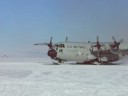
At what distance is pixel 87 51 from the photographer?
46.0 m

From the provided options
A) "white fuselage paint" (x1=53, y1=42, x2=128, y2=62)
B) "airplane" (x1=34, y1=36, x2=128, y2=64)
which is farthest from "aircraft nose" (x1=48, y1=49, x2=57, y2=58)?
"white fuselage paint" (x1=53, y1=42, x2=128, y2=62)

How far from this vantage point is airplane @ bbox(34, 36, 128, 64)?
1774 inches

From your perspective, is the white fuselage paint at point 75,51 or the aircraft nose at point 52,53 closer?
the aircraft nose at point 52,53

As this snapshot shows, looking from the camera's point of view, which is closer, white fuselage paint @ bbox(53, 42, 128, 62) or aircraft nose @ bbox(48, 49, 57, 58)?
aircraft nose @ bbox(48, 49, 57, 58)

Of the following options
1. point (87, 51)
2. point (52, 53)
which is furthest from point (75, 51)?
point (52, 53)

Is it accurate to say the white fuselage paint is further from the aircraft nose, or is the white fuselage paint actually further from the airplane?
the aircraft nose

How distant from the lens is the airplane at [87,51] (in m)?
45.1

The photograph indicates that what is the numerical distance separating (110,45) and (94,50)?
8.82 feet

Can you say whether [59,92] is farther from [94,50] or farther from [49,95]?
[94,50]

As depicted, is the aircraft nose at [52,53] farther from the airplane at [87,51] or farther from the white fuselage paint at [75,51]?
the white fuselage paint at [75,51]

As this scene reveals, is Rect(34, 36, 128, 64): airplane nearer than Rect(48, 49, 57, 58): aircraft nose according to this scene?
No

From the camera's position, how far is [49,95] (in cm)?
1245

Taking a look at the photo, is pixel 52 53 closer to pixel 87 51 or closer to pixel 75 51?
pixel 75 51

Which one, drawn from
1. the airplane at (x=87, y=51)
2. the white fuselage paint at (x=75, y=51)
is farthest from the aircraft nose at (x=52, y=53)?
the white fuselage paint at (x=75, y=51)
